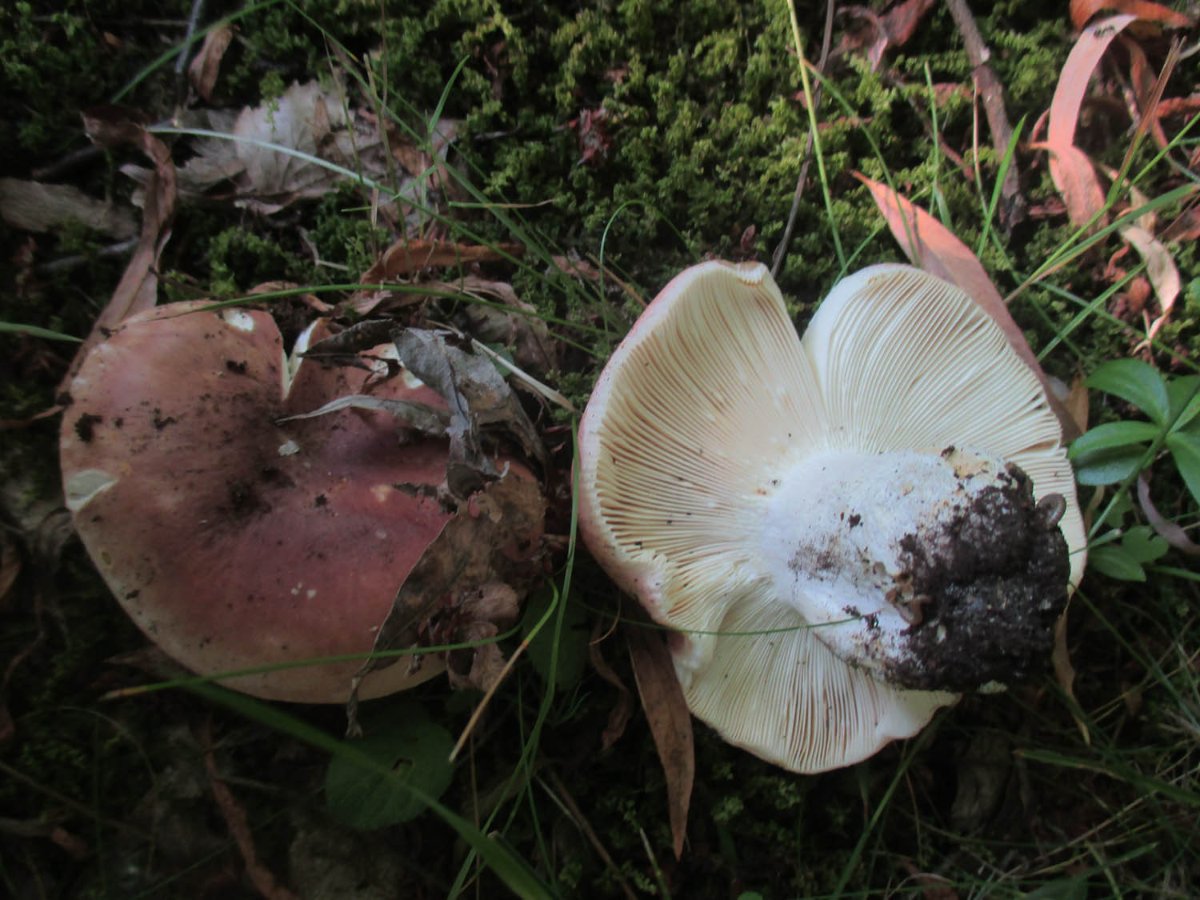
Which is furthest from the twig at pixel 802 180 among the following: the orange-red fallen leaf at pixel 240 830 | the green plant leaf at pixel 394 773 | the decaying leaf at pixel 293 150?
the orange-red fallen leaf at pixel 240 830

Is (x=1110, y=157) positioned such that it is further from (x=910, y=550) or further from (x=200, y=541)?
(x=200, y=541)

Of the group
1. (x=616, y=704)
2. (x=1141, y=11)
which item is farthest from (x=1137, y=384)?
(x=616, y=704)

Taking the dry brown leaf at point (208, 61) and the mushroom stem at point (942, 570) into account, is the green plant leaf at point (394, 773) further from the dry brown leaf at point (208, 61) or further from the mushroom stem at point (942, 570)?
the dry brown leaf at point (208, 61)

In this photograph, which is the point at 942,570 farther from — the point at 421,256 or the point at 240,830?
the point at 240,830

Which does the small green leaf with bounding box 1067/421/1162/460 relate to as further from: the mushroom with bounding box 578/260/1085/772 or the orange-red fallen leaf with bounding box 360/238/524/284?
the orange-red fallen leaf with bounding box 360/238/524/284

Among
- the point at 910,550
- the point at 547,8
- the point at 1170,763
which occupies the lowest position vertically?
the point at 1170,763

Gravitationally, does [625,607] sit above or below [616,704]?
above

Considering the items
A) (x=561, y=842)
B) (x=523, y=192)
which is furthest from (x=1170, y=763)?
(x=523, y=192)

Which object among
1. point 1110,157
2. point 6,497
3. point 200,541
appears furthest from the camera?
point 1110,157
